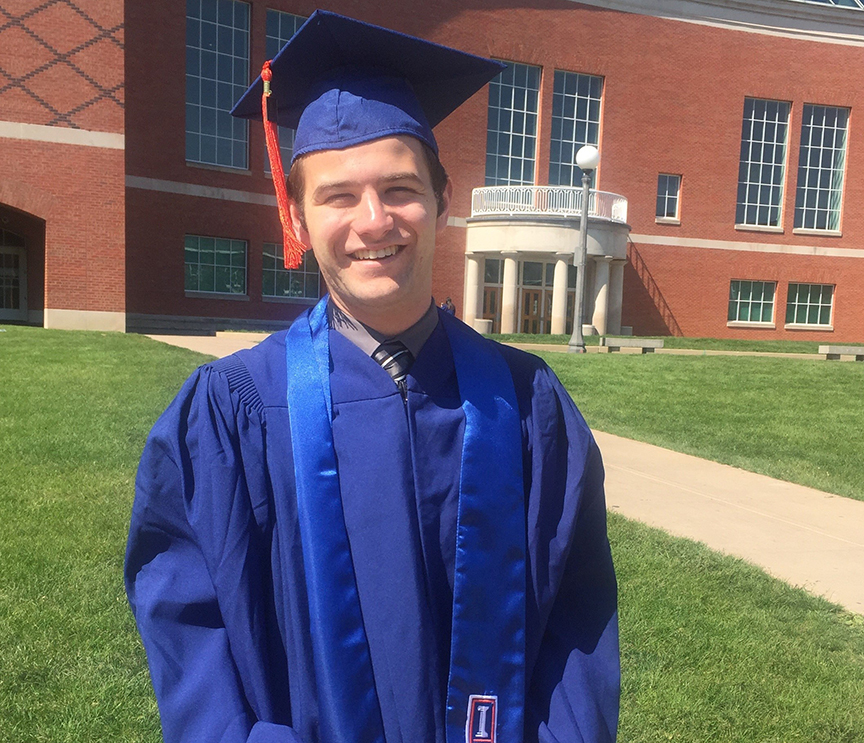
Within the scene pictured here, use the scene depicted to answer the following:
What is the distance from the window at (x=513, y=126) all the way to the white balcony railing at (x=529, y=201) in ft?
4.55

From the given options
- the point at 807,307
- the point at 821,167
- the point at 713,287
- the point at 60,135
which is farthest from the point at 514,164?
the point at 60,135

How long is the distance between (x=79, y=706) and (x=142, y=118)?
21.2 metres

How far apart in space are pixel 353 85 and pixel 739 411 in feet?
29.0

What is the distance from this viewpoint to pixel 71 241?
17859 millimetres

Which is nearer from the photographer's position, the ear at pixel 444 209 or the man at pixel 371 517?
the man at pixel 371 517

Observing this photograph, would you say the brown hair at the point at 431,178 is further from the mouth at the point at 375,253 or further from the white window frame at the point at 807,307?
the white window frame at the point at 807,307

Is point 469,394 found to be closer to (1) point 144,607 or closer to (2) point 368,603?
(2) point 368,603

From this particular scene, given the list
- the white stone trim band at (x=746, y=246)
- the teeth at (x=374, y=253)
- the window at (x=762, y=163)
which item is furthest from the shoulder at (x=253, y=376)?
the window at (x=762, y=163)

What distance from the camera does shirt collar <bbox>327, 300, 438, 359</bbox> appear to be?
1510mm

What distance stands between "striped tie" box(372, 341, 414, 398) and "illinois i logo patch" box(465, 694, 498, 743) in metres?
0.57

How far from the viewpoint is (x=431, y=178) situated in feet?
5.16

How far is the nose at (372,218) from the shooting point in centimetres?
144

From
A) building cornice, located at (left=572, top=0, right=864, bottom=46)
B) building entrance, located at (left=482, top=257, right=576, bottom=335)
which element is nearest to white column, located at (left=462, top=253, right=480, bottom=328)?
building entrance, located at (left=482, top=257, right=576, bottom=335)

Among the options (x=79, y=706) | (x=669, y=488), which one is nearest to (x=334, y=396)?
(x=79, y=706)
